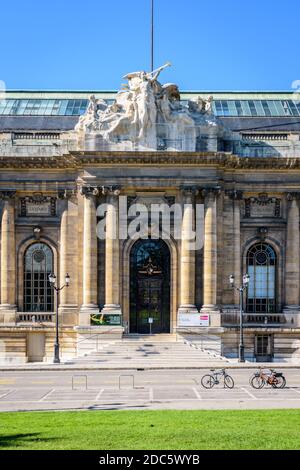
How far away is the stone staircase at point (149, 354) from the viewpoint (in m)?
A: 48.1

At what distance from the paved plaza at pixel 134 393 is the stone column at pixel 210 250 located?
11769mm

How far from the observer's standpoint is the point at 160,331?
56.1m

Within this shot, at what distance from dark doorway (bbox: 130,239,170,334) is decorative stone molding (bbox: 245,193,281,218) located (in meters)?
7.15

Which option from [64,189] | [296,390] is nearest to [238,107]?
[64,189]

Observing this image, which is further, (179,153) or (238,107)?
(238,107)

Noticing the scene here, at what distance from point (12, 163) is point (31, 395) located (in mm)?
26096

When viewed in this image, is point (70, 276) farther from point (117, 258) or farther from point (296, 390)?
point (296, 390)

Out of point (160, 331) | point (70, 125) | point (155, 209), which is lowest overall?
point (160, 331)

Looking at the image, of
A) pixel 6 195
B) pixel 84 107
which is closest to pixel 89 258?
pixel 6 195

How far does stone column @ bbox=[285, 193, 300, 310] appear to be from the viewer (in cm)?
5634

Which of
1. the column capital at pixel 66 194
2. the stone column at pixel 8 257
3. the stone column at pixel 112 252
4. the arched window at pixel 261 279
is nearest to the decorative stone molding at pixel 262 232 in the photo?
the arched window at pixel 261 279

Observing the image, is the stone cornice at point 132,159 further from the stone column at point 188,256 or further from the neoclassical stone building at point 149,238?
the stone column at point 188,256

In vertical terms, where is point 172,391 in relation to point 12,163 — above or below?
below

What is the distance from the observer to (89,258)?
54250 millimetres
